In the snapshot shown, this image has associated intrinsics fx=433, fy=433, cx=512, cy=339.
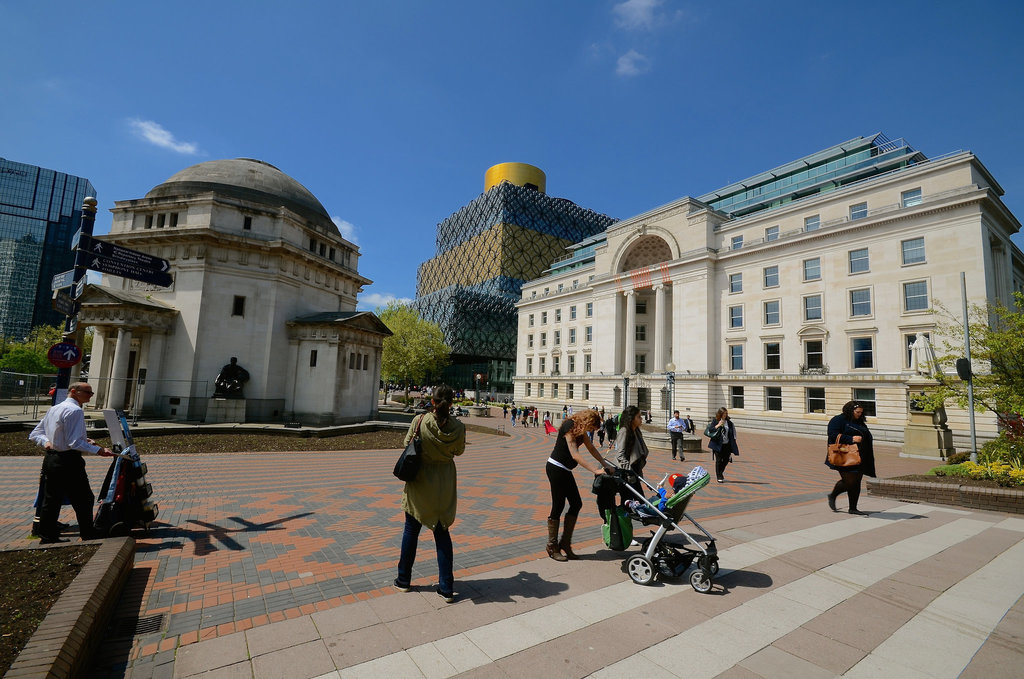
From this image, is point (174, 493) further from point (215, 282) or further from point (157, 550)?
point (215, 282)

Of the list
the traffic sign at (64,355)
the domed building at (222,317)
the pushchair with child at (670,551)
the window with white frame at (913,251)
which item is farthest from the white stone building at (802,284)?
the traffic sign at (64,355)

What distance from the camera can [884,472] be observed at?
15.4 m

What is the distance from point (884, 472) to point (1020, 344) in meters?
5.57

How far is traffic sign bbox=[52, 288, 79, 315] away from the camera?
277 inches

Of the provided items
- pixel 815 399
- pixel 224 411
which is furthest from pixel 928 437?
pixel 224 411

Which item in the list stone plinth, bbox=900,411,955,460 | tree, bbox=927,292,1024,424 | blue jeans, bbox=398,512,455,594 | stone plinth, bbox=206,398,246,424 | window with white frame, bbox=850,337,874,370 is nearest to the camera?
blue jeans, bbox=398,512,455,594

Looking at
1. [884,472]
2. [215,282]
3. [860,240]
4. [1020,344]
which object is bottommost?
[884,472]

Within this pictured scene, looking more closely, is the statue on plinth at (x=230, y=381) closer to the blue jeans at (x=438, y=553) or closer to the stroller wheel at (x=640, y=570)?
the blue jeans at (x=438, y=553)

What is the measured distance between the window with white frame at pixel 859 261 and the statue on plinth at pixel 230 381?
1581 inches

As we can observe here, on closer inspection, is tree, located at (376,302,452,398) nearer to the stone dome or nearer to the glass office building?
the stone dome

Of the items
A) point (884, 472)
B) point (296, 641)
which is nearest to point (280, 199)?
point (296, 641)

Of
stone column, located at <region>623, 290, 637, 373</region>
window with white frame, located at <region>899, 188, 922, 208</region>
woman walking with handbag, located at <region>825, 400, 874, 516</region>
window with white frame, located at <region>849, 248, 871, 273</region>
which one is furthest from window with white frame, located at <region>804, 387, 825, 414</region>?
woman walking with handbag, located at <region>825, 400, 874, 516</region>

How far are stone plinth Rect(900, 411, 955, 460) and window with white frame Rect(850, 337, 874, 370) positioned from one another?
11.8 m

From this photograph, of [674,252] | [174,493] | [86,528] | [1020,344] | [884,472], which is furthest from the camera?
[674,252]
